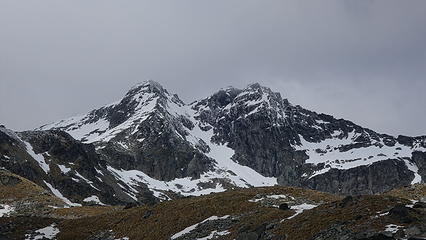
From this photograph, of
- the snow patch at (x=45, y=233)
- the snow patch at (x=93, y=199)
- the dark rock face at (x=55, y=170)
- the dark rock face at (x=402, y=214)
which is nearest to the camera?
the dark rock face at (x=402, y=214)

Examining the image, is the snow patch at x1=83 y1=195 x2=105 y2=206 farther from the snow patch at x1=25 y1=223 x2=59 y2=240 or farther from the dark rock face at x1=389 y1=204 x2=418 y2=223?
the dark rock face at x1=389 y1=204 x2=418 y2=223

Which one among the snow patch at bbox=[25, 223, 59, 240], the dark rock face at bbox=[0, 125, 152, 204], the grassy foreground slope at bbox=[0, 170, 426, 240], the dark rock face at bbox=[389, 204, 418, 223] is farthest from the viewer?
the dark rock face at bbox=[0, 125, 152, 204]

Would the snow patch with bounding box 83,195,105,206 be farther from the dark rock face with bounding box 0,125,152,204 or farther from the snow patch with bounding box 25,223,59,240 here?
the snow patch with bounding box 25,223,59,240

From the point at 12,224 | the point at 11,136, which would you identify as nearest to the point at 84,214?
the point at 12,224

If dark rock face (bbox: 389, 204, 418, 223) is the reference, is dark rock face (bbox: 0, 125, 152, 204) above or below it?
above

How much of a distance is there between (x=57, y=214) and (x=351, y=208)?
174ft

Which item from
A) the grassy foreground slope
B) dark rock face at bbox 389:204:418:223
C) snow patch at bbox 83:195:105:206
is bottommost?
dark rock face at bbox 389:204:418:223

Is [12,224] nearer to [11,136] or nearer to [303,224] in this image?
[303,224]

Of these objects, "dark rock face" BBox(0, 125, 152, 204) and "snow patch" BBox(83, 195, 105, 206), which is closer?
"dark rock face" BBox(0, 125, 152, 204)

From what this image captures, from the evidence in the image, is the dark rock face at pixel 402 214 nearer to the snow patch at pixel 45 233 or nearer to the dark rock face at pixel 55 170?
the snow patch at pixel 45 233

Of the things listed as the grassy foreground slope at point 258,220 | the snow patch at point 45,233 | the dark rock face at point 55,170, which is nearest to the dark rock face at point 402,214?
the grassy foreground slope at point 258,220

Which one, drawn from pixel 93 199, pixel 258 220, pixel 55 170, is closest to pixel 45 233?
pixel 258 220

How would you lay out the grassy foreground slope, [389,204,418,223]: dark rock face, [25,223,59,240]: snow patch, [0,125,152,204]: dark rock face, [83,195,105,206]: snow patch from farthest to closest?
Answer: [83,195,105,206]: snow patch
[0,125,152,204]: dark rock face
[25,223,59,240]: snow patch
the grassy foreground slope
[389,204,418,223]: dark rock face

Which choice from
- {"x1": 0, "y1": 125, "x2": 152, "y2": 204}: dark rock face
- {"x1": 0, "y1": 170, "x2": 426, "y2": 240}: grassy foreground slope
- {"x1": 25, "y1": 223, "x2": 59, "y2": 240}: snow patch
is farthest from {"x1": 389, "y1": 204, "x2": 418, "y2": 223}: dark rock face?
{"x1": 0, "y1": 125, "x2": 152, "y2": 204}: dark rock face
